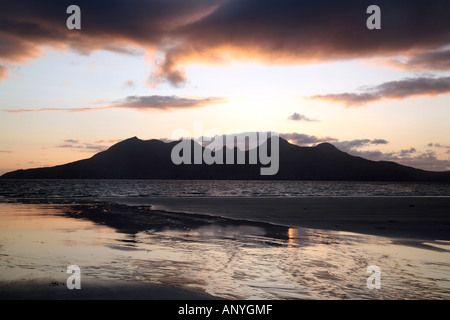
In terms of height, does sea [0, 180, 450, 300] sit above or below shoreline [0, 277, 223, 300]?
below

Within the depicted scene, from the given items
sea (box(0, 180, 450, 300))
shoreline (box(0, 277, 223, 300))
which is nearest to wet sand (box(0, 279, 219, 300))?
shoreline (box(0, 277, 223, 300))

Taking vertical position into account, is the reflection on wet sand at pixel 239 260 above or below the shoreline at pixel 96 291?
below

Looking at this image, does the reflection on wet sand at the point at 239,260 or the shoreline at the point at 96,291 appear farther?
the reflection on wet sand at the point at 239,260

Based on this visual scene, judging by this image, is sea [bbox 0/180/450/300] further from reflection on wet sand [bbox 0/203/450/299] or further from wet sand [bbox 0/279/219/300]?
wet sand [bbox 0/279/219/300]

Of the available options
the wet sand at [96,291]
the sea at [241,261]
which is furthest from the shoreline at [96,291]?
the sea at [241,261]

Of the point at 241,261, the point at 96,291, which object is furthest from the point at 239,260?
the point at 96,291

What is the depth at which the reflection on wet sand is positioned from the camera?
34.0 ft

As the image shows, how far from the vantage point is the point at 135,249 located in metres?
15.7

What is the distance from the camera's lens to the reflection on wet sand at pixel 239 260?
408 inches

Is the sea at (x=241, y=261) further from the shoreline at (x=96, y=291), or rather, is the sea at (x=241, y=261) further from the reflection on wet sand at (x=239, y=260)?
the shoreline at (x=96, y=291)

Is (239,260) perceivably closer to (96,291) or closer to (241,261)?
(241,261)
